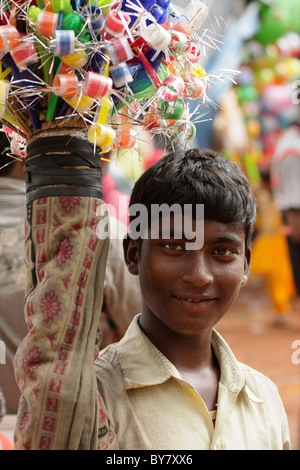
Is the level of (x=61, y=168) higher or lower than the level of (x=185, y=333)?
higher

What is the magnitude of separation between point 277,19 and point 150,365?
25.6 feet

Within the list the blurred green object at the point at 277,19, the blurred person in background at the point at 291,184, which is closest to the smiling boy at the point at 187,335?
the blurred person in background at the point at 291,184

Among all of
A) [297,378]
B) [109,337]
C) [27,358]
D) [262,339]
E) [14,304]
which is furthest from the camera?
[262,339]

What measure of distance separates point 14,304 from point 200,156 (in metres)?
0.78

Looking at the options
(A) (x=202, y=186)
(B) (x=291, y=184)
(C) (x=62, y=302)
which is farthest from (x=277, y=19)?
(C) (x=62, y=302)

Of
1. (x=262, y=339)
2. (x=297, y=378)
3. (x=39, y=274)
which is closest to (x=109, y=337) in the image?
(x=39, y=274)

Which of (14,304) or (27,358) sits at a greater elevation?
(14,304)

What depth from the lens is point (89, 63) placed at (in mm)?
1092

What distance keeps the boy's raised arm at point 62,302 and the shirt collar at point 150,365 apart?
17cm

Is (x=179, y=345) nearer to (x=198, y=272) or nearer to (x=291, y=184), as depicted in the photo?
(x=198, y=272)

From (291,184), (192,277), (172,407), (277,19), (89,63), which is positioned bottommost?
(172,407)

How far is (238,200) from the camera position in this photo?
1.30 metres

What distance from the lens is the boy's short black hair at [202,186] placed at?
4.14 ft

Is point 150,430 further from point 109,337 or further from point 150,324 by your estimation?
point 109,337
